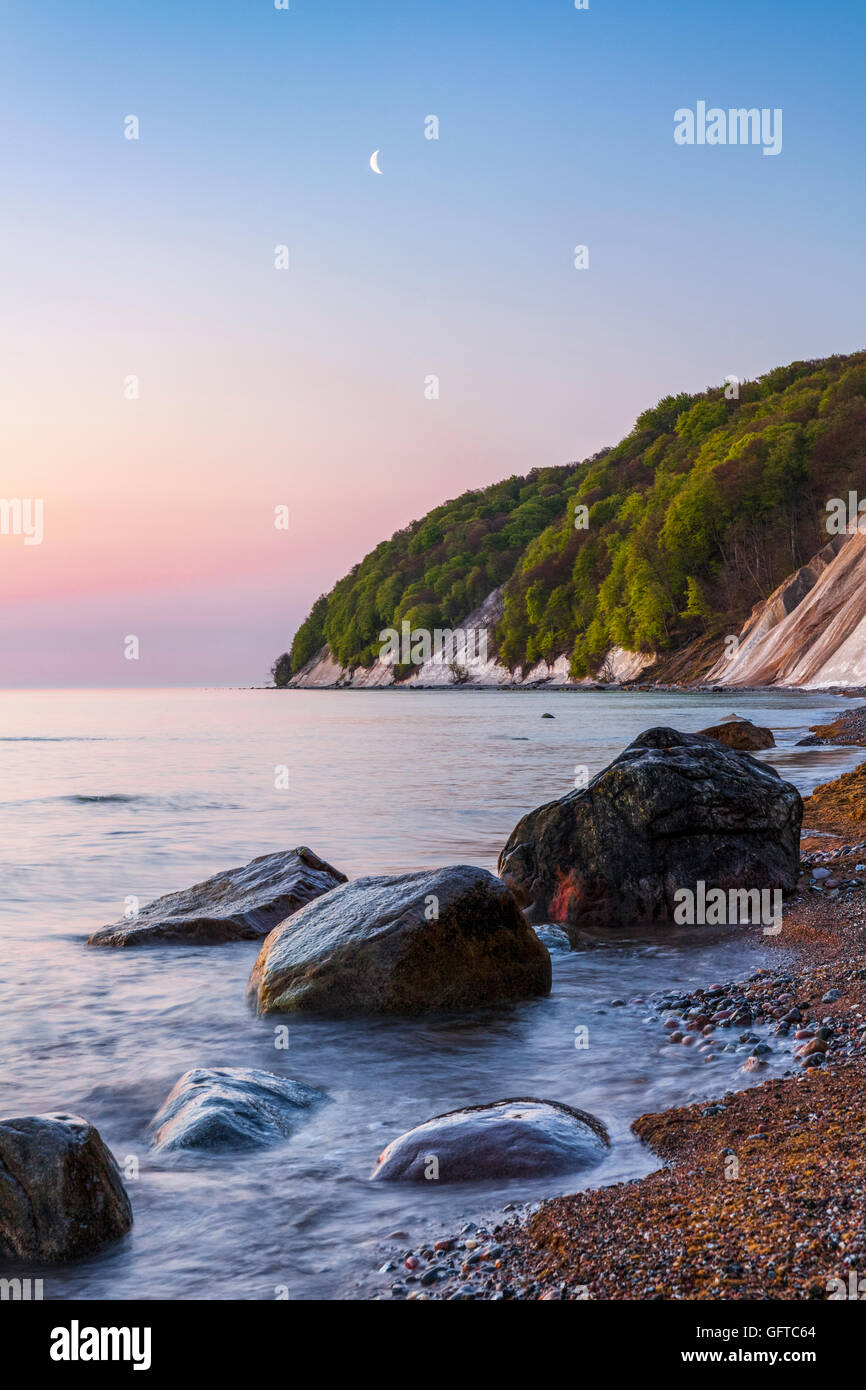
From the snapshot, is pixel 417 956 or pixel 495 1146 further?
pixel 417 956

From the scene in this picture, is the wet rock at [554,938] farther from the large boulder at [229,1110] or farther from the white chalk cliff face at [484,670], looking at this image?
the white chalk cliff face at [484,670]

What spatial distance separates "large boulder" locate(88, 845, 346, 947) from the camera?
9.70 m

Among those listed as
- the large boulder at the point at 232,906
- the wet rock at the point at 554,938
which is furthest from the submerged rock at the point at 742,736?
the wet rock at the point at 554,938

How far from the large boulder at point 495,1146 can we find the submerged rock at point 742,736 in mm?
19168

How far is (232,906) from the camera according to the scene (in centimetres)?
1009

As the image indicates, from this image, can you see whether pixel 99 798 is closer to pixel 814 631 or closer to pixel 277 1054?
pixel 277 1054

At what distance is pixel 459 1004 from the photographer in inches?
284

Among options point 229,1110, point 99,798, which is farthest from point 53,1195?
point 99,798

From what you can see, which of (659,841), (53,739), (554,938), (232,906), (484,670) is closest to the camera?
(554,938)

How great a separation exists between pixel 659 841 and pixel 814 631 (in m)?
59.2

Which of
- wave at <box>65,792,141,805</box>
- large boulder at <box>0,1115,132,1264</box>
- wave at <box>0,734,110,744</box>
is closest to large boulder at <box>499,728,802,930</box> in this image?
large boulder at <box>0,1115,132,1264</box>

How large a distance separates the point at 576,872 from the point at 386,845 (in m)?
6.01
